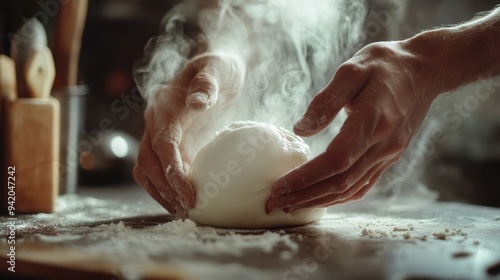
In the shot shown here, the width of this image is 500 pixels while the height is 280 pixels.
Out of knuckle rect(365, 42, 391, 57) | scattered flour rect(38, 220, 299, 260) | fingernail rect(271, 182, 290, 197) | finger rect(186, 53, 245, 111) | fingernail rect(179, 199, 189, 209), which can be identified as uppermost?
knuckle rect(365, 42, 391, 57)

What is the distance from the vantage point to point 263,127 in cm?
148

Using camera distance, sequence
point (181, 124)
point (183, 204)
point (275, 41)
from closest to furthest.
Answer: point (183, 204)
point (181, 124)
point (275, 41)

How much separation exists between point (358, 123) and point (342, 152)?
3.0 inches

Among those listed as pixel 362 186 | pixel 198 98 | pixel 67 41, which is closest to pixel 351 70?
pixel 362 186

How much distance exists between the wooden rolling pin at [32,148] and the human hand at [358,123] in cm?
80

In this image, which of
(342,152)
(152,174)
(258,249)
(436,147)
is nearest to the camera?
(258,249)

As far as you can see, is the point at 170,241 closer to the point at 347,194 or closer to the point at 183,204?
the point at 183,204

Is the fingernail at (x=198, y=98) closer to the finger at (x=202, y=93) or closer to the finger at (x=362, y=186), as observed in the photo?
the finger at (x=202, y=93)

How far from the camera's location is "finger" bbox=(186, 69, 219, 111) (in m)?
1.49

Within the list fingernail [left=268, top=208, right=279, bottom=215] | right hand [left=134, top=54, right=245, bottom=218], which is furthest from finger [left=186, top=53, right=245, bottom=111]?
fingernail [left=268, top=208, right=279, bottom=215]

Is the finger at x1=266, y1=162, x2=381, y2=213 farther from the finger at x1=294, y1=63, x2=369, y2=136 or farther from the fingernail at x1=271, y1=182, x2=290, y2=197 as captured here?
the finger at x1=294, y1=63, x2=369, y2=136

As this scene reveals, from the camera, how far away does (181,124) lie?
165 centimetres

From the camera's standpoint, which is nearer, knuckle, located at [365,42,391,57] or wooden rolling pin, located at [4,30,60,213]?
knuckle, located at [365,42,391,57]

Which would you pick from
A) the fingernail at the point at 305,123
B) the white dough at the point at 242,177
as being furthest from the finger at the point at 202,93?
the fingernail at the point at 305,123
